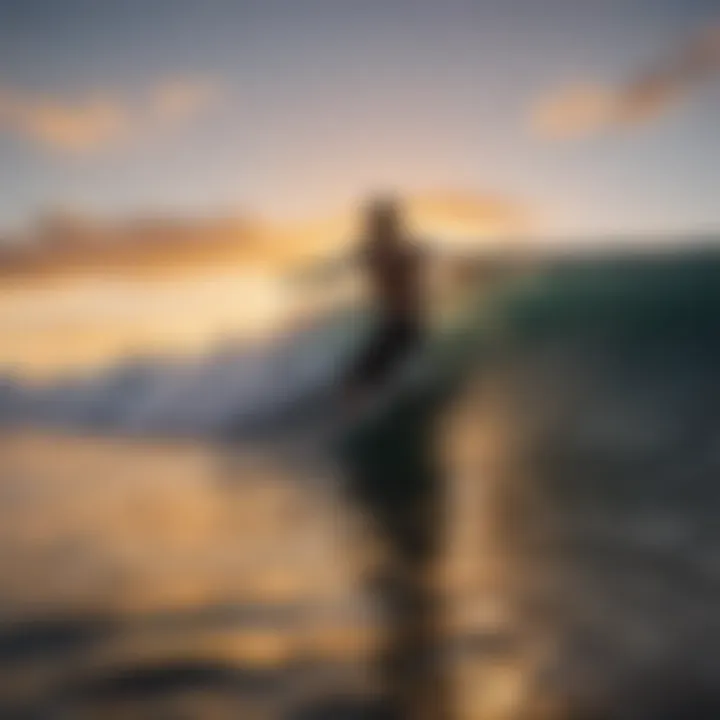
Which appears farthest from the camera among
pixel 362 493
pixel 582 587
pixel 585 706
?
pixel 362 493

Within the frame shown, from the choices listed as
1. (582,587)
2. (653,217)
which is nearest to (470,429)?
(582,587)

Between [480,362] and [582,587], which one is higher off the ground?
[480,362]

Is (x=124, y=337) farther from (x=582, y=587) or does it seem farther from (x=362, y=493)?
(x=582, y=587)

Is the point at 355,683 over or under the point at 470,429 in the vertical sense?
under

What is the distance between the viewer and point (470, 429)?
1811 millimetres

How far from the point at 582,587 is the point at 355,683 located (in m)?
0.44

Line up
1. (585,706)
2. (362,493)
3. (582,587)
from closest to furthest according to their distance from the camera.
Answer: (585,706), (582,587), (362,493)

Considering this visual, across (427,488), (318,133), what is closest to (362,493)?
(427,488)

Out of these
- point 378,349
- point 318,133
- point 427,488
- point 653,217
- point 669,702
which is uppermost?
point 318,133

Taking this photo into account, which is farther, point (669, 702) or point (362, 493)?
point (362, 493)

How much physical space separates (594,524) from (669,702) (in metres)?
0.36

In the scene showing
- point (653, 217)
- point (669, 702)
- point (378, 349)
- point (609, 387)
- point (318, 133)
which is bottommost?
point (669, 702)

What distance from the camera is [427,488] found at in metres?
1.75

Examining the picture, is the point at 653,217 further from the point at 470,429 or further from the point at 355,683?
the point at 355,683
